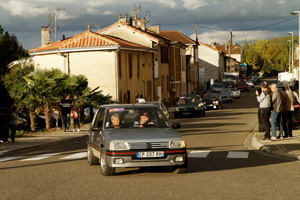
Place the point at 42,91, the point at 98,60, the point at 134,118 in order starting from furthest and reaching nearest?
the point at 98,60 < the point at 42,91 < the point at 134,118

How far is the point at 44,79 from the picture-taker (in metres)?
25.9

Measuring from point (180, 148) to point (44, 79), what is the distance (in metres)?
16.8

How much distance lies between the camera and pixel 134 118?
11.2m

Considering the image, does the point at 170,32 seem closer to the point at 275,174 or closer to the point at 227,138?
the point at 227,138

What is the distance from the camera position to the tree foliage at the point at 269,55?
167 m

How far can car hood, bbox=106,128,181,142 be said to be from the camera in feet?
33.0

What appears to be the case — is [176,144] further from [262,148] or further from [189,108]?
[189,108]

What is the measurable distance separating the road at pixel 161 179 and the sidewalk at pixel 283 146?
42 centimetres

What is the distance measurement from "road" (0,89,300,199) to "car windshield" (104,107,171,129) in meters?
0.96

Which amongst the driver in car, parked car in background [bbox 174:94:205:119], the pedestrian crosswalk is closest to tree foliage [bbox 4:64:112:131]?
parked car in background [bbox 174:94:205:119]

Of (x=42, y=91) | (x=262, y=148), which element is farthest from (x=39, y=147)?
(x=42, y=91)

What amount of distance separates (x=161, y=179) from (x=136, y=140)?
34.0 inches

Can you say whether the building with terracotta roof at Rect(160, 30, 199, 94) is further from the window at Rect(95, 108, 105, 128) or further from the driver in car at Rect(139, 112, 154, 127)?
the driver in car at Rect(139, 112, 154, 127)

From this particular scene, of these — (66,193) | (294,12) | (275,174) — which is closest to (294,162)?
(275,174)
